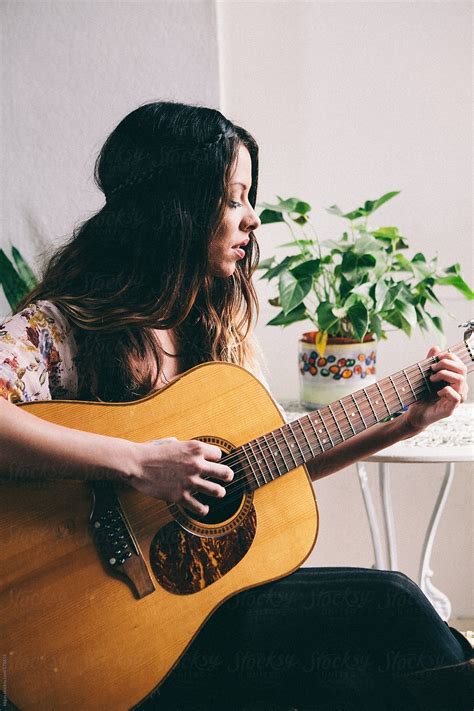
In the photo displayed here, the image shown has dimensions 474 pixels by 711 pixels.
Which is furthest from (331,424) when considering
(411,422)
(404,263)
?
(404,263)

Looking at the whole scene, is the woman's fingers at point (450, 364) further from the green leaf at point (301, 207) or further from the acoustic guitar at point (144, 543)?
the green leaf at point (301, 207)

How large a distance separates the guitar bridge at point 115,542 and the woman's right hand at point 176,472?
0.04m

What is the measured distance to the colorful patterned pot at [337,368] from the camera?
1422mm

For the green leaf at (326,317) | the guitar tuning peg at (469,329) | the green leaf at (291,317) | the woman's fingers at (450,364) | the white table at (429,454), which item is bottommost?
the white table at (429,454)

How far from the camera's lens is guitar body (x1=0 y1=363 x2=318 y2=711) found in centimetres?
77

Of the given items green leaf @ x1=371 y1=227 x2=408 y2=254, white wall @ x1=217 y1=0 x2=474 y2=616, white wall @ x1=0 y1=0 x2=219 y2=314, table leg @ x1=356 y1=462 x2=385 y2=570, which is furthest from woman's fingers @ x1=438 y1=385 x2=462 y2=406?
white wall @ x1=0 y1=0 x2=219 y2=314

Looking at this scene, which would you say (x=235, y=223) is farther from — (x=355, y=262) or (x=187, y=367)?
(x=355, y=262)

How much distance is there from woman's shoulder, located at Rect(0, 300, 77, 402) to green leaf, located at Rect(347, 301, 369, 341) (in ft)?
2.08

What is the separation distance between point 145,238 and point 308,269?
1.58 feet

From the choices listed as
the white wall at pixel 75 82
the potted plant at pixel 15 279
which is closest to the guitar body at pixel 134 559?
the potted plant at pixel 15 279

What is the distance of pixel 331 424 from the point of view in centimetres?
96

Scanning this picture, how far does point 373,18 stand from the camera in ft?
6.00

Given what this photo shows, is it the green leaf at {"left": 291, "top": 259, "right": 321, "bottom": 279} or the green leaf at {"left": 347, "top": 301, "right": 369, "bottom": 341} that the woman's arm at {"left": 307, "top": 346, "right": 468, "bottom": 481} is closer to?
the green leaf at {"left": 347, "top": 301, "right": 369, "bottom": 341}

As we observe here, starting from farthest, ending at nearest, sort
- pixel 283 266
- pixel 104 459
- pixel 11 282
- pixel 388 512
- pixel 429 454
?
pixel 11 282, pixel 388 512, pixel 283 266, pixel 429 454, pixel 104 459
